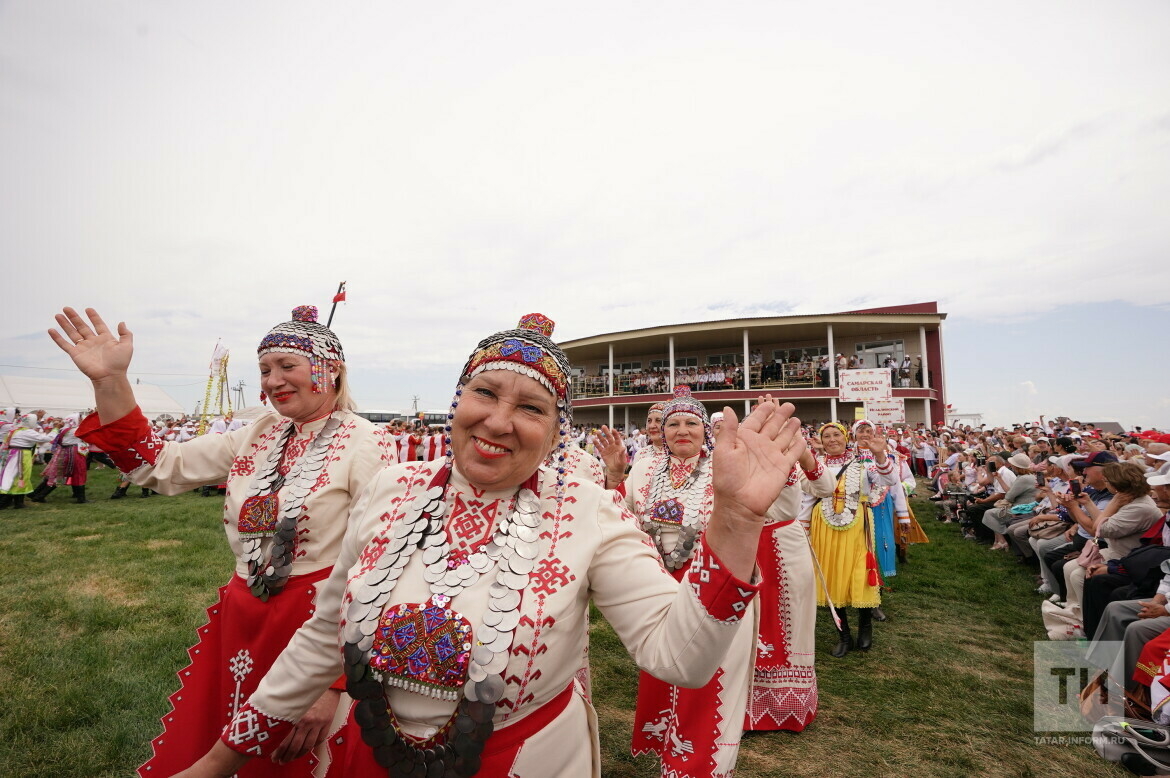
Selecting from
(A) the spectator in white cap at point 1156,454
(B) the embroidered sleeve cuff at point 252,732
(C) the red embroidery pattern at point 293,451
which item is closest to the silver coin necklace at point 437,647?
(B) the embroidered sleeve cuff at point 252,732

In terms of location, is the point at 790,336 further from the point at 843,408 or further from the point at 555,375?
the point at 555,375

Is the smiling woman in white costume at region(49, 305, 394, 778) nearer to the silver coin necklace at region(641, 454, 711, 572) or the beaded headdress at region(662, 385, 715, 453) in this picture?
the silver coin necklace at region(641, 454, 711, 572)

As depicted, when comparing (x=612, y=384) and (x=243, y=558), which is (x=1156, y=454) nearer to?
(x=243, y=558)

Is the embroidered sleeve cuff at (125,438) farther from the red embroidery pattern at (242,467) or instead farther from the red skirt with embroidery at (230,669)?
the red skirt with embroidery at (230,669)

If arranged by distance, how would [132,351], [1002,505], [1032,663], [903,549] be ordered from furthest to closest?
1. [1002,505]
2. [903,549]
3. [1032,663]
4. [132,351]

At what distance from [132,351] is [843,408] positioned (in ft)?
96.6

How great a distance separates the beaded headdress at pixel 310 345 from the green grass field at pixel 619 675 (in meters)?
2.80

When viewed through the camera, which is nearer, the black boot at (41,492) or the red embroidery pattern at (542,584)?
the red embroidery pattern at (542,584)

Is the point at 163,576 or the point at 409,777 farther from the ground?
the point at 409,777

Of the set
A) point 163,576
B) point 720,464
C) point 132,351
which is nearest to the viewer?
point 720,464

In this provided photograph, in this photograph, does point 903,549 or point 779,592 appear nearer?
point 779,592

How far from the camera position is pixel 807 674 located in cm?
436

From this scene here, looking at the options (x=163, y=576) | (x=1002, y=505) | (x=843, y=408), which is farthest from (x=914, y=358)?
(x=163, y=576)

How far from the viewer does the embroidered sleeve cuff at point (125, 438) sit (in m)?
2.64
